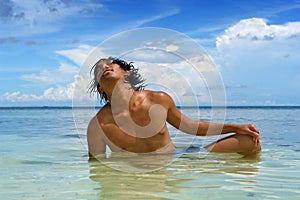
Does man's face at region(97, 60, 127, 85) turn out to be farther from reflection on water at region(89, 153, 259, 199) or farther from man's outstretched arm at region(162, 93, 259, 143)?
reflection on water at region(89, 153, 259, 199)

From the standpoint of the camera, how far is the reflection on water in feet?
11.9

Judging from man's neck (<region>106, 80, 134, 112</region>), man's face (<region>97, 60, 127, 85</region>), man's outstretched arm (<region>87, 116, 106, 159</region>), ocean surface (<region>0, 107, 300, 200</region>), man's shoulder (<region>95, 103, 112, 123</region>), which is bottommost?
ocean surface (<region>0, 107, 300, 200</region>)

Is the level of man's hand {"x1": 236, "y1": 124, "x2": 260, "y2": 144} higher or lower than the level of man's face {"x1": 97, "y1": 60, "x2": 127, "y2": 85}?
lower

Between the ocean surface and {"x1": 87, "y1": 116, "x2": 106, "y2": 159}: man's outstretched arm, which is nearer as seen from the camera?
the ocean surface

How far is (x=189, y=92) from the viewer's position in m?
5.75

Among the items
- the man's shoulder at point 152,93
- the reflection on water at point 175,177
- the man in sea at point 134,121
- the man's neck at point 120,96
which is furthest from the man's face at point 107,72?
the reflection on water at point 175,177

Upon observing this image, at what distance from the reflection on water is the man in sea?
0.24 m

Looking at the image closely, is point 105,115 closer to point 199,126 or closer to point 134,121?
point 134,121

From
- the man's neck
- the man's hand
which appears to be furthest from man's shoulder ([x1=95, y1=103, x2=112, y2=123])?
the man's hand

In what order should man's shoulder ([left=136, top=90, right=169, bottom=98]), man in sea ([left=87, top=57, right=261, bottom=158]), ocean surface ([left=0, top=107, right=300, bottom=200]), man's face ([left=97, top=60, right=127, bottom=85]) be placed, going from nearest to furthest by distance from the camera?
ocean surface ([left=0, top=107, right=300, bottom=200]), man's face ([left=97, top=60, right=127, bottom=85]), man in sea ([left=87, top=57, right=261, bottom=158]), man's shoulder ([left=136, top=90, right=169, bottom=98])

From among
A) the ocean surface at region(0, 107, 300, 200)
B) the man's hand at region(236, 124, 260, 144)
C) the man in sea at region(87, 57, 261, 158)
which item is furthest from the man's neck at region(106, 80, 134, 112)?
the man's hand at region(236, 124, 260, 144)

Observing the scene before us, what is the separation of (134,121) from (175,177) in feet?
5.01

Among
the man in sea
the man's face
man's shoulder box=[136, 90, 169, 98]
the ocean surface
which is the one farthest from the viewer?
man's shoulder box=[136, 90, 169, 98]

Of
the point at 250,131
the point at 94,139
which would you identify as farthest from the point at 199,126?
the point at 94,139
